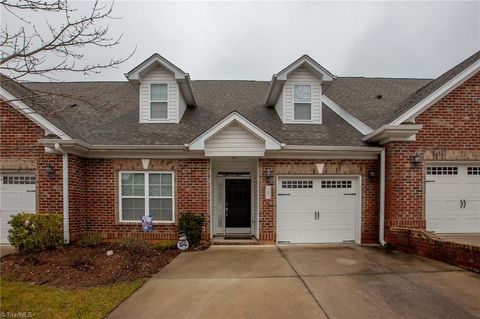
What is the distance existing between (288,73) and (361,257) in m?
6.82

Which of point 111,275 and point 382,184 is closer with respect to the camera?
point 111,275

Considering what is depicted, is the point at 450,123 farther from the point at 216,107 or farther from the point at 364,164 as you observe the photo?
the point at 216,107

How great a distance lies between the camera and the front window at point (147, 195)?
944 centimetres

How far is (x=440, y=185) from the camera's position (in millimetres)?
9180

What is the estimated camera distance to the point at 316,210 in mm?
9641

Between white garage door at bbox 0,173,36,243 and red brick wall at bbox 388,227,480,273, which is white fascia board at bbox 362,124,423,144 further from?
white garage door at bbox 0,173,36,243

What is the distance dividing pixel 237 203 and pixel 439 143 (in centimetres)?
702

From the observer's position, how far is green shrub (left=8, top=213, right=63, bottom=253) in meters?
7.90

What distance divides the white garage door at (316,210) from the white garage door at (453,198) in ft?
7.71

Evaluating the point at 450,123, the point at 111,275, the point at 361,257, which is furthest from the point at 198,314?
the point at 450,123

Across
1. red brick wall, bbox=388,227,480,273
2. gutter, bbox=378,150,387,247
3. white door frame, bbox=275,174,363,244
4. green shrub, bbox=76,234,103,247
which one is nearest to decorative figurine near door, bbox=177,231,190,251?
green shrub, bbox=76,234,103,247

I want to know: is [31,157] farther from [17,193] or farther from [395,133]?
[395,133]

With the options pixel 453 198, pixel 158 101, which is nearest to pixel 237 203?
pixel 158 101

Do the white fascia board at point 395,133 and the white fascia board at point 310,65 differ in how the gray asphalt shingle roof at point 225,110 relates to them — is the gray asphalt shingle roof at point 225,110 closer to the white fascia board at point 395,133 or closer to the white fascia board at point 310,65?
the white fascia board at point 310,65
